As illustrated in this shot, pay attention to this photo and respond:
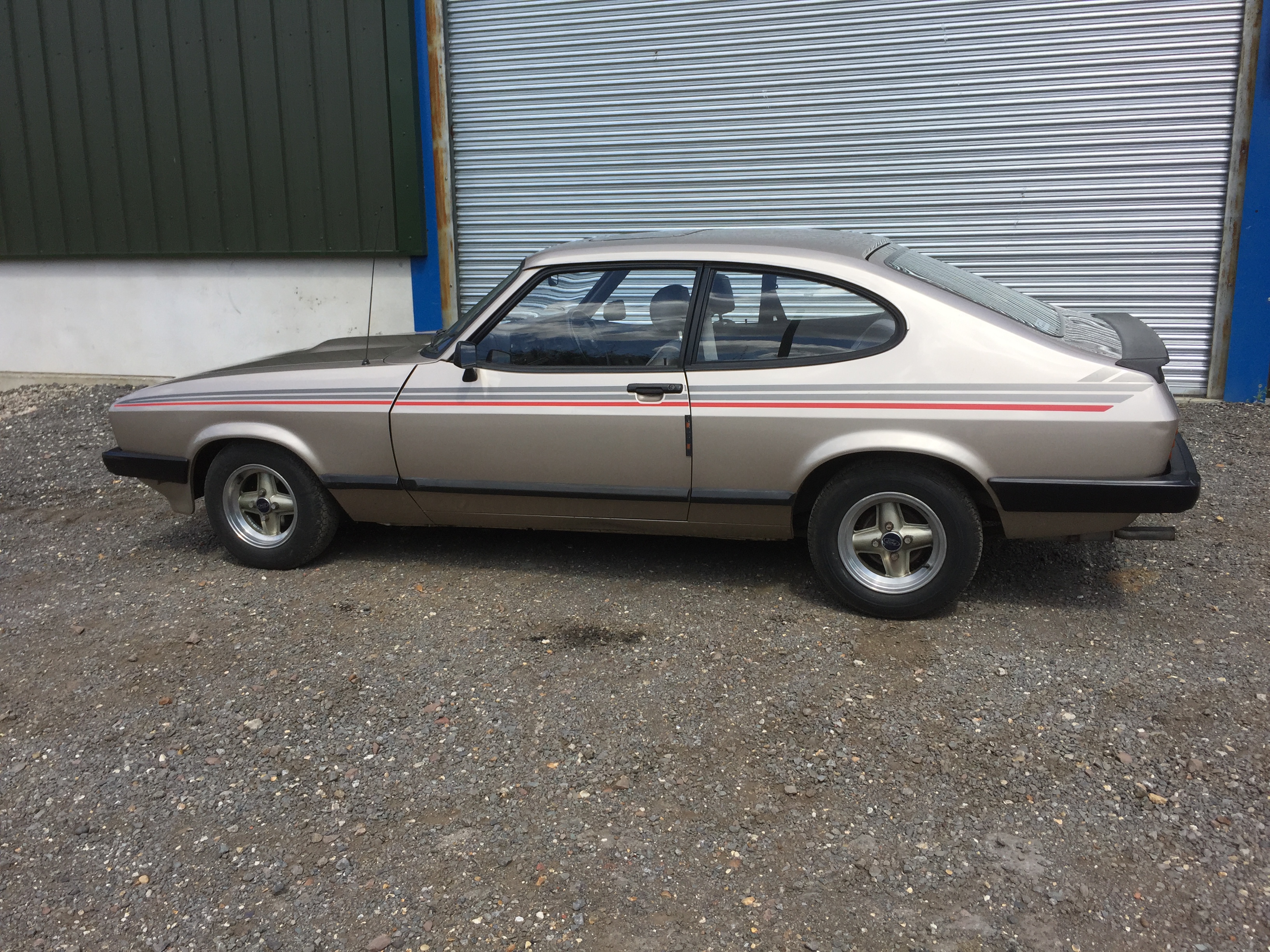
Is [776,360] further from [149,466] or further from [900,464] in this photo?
[149,466]

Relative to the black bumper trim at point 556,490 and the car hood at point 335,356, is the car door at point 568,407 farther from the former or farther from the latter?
the car hood at point 335,356

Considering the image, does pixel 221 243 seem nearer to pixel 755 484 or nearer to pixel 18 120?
pixel 18 120

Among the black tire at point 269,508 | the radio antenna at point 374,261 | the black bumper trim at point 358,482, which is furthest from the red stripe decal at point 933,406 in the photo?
the radio antenna at point 374,261

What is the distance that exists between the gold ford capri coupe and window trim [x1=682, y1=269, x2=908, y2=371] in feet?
0.04

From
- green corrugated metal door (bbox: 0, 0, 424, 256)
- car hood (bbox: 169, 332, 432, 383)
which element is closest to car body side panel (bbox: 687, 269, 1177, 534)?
car hood (bbox: 169, 332, 432, 383)

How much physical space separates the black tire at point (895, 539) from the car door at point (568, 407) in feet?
2.14

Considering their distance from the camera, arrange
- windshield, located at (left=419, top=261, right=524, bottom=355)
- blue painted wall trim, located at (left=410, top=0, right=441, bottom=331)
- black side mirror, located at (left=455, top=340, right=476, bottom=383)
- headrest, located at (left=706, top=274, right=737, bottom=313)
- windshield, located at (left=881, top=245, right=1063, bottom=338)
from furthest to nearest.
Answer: blue painted wall trim, located at (left=410, top=0, right=441, bottom=331) → windshield, located at (left=419, top=261, right=524, bottom=355) → black side mirror, located at (left=455, top=340, right=476, bottom=383) → headrest, located at (left=706, top=274, right=737, bottom=313) → windshield, located at (left=881, top=245, right=1063, bottom=338)

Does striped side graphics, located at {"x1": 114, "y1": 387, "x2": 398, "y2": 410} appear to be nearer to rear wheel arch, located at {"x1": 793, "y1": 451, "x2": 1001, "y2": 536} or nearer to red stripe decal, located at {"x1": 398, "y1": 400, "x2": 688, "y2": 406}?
red stripe decal, located at {"x1": 398, "y1": 400, "x2": 688, "y2": 406}

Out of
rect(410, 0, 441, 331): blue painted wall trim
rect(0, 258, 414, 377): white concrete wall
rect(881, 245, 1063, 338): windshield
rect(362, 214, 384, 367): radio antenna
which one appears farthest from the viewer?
rect(0, 258, 414, 377): white concrete wall

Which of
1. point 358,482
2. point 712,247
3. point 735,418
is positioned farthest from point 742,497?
point 358,482

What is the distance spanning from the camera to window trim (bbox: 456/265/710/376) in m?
4.40

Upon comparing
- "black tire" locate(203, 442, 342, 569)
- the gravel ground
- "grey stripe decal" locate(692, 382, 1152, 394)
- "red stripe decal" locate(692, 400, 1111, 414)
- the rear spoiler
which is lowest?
the gravel ground

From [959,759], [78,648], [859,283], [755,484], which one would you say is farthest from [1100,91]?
[78,648]

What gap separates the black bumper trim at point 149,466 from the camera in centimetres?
511
